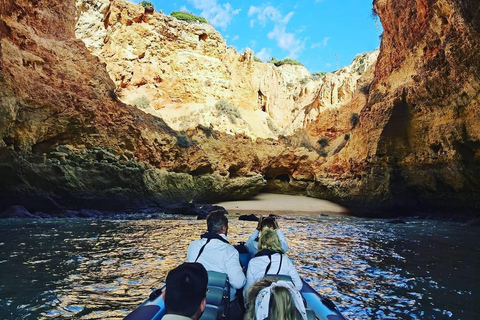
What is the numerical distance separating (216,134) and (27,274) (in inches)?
883

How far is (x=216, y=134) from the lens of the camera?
27.1m

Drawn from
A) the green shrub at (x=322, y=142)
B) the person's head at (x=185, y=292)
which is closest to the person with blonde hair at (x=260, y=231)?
the person's head at (x=185, y=292)

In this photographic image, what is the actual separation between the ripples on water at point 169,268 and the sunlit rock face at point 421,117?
576cm

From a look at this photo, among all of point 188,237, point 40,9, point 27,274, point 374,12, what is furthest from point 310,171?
point 27,274

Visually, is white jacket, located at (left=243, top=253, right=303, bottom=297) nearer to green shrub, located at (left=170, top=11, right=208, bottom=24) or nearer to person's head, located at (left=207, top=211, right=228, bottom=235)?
person's head, located at (left=207, top=211, right=228, bottom=235)

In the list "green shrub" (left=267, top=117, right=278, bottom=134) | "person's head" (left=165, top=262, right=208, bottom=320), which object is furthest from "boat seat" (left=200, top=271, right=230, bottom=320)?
"green shrub" (left=267, top=117, right=278, bottom=134)

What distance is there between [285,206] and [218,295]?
20.5 metres

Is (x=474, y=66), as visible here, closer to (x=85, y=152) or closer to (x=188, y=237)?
(x=188, y=237)

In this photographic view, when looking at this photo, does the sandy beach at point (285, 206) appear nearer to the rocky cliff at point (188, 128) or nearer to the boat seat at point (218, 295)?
the rocky cliff at point (188, 128)

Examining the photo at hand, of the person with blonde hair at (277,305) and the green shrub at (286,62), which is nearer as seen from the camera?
the person with blonde hair at (277,305)

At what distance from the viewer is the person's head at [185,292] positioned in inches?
67.4

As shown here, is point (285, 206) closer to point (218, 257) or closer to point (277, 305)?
point (218, 257)

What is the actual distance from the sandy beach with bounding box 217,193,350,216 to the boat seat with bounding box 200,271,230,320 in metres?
17.4

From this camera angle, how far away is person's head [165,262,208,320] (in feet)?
5.62
